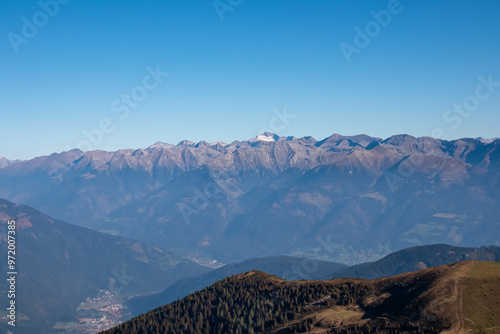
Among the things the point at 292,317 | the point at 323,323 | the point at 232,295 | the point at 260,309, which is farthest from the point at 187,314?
the point at 323,323

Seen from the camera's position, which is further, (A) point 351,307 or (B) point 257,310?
(B) point 257,310

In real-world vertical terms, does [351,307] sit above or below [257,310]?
below

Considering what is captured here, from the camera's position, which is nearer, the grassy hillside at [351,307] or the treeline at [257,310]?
the grassy hillside at [351,307]

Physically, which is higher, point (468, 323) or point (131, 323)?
point (131, 323)

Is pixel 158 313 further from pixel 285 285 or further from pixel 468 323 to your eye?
pixel 468 323

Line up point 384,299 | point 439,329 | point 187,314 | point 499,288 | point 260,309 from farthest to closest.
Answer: point 187,314 < point 260,309 < point 384,299 < point 499,288 < point 439,329

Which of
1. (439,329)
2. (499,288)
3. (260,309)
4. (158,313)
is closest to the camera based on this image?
(439,329)

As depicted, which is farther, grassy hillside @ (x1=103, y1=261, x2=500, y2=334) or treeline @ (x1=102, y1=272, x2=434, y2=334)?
treeline @ (x1=102, y1=272, x2=434, y2=334)

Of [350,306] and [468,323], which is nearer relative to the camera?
[468,323]
